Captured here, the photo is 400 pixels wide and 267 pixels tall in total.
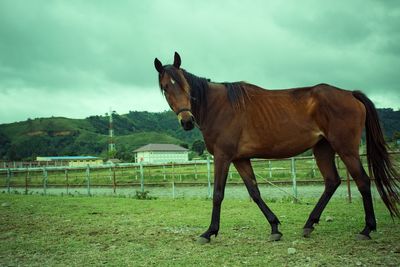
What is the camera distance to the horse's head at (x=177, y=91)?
15.5 feet

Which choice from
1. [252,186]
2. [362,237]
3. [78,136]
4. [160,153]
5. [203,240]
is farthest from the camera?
[78,136]

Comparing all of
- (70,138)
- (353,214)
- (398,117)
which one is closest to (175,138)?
(70,138)

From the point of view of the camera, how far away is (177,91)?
16.0 ft

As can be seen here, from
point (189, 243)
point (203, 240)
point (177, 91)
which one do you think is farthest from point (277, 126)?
point (189, 243)

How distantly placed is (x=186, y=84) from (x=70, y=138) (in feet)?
504

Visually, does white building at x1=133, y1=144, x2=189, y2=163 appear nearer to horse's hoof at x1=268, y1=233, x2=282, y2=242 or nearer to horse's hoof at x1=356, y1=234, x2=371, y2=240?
horse's hoof at x1=268, y1=233, x2=282, y2=242

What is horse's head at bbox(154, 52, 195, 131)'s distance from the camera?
4.73 metres

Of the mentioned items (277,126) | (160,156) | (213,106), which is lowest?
(160,156)

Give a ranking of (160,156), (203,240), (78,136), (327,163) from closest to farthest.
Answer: (203,240), (327,163), (160,156), (78,136)

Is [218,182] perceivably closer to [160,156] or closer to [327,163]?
[327,163]

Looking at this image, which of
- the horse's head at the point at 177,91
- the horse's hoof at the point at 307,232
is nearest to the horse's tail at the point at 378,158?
the horse's hoof at the point at 307,232

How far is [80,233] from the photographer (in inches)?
223

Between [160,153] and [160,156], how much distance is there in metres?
2.49

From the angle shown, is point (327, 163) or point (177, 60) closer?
point (177, 60)
